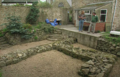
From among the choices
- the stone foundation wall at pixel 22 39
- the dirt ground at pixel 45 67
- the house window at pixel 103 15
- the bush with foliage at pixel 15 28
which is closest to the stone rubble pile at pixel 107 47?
the dirt ground at pixel 45 67

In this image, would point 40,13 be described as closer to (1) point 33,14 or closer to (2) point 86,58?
(1) point 33,14

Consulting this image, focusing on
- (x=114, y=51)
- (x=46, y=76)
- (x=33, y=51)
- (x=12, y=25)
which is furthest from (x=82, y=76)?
(x=12, y=25)

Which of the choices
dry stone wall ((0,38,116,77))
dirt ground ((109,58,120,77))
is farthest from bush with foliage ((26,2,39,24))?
dirt ground ((109,58,120,77))

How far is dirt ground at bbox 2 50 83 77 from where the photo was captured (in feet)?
17.9

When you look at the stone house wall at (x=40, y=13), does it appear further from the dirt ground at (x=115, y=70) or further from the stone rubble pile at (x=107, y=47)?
the dirt ground at (x=115, y=70)

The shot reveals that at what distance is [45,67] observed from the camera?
615 centimetres

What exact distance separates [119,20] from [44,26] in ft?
28.1

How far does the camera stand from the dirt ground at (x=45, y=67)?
547 centimetres

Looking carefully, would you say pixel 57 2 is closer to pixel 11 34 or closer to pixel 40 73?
pixel 11 34

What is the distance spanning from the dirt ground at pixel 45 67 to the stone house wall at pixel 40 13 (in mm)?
7178

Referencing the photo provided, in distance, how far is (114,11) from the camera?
9.70 metres

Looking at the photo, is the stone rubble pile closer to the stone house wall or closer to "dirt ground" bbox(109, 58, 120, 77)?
"dirt ground" bbox(109, 58, 120, 77)

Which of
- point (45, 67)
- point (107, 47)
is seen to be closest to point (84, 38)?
point (107, 47)

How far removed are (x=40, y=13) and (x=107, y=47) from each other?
1013 centimetres
